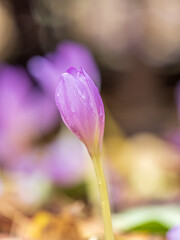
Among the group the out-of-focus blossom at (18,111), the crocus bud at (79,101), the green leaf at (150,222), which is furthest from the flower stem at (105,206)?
the out-of-focus blossom at (18,111)

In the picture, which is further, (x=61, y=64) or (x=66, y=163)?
(x=66, y=163)

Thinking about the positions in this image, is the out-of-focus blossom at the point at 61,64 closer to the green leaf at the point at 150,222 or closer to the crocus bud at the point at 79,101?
the green leaf at the point at 150,222

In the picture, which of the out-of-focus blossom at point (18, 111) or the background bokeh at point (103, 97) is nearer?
the background bokeh at point (103, 97)

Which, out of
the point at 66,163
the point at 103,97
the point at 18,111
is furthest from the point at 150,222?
the point at 103,97

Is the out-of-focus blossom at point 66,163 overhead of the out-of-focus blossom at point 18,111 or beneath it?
beneath

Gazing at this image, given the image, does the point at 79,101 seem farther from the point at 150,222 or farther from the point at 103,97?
the point at 103,97

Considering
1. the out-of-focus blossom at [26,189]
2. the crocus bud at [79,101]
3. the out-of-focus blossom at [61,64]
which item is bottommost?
the crocus bud at [79,101]
